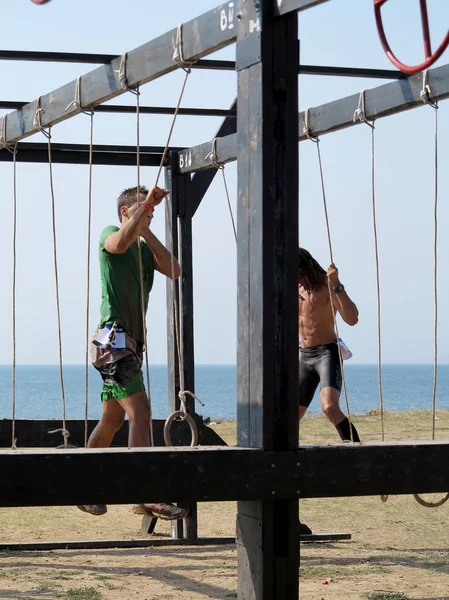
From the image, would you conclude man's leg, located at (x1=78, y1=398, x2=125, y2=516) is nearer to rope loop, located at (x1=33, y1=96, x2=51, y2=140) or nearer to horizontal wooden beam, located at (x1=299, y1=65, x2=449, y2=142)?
rope loop, located at (x1=33, y1=96, x2=51, y2=140)

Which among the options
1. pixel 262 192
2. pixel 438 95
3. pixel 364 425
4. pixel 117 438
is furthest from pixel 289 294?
pixel 364 425

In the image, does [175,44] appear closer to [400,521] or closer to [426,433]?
[400,521]

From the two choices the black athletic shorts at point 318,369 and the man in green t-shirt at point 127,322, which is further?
the black athletic shorts at point 318,369

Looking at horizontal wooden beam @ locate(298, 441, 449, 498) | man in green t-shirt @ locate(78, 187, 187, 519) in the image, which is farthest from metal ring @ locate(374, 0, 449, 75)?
man in green t-shirt @ locate(78, 187, 187, 519)

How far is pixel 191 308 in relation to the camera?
29.1 ft

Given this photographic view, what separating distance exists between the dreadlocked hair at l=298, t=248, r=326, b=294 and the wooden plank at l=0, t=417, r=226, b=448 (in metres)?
1.27

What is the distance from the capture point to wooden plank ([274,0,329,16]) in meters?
4.29

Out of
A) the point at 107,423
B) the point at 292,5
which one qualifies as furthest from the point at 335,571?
the point at 292,5

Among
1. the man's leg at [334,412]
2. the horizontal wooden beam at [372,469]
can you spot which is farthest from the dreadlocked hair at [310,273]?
the horizontal wooden beam at [372,469]

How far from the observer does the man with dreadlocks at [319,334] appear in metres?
7.98

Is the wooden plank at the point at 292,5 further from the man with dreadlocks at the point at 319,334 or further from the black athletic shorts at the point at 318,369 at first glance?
the black athletic shorts at the point at 318,369

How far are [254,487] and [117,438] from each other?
13.0 ft

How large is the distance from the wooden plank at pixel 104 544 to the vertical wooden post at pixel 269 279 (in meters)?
3.72

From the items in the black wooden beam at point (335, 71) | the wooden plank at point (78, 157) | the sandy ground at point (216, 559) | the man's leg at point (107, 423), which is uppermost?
the black wooden beam at point (335, 71)
